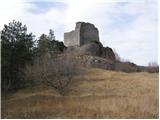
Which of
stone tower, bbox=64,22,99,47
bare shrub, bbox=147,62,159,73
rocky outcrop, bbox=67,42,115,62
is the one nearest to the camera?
bare shrub, bbox=147,62,159,73

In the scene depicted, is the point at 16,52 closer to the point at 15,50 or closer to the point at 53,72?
the point at 15,50

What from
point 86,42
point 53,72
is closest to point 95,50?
point 86,42

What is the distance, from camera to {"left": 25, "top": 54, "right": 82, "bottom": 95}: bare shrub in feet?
80.7

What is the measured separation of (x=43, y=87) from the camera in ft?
83.9

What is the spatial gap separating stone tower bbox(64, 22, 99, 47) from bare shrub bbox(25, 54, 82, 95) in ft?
60.5

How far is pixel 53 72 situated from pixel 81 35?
2056cm

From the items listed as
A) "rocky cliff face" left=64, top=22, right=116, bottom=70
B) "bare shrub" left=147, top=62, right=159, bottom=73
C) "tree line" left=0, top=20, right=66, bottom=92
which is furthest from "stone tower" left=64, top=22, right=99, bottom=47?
"tree line" left=0, top=20, right=66, bottom=92

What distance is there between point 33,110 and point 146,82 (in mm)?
11633

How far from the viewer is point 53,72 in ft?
81.6

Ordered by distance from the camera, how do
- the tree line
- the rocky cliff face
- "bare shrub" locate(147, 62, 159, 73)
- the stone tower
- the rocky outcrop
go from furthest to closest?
1. the stone tower
2. the rocky cliff face
3. the rocky outcrop
4. "bare shrub" locate(147, 62, 159, 73)
5. the tree line

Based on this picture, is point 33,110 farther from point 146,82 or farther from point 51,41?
point 51,41

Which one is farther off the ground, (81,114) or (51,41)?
(51,41)

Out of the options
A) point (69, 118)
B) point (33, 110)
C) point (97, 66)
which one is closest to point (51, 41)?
point (97, 66)

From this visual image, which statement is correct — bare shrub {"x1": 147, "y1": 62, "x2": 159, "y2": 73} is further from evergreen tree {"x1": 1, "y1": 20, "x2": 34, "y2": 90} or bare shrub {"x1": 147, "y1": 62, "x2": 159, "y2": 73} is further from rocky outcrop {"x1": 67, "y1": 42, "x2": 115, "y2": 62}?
evergreen tree {"x1": 1, "y1": 20, "x2": 34, "y2": 90}
